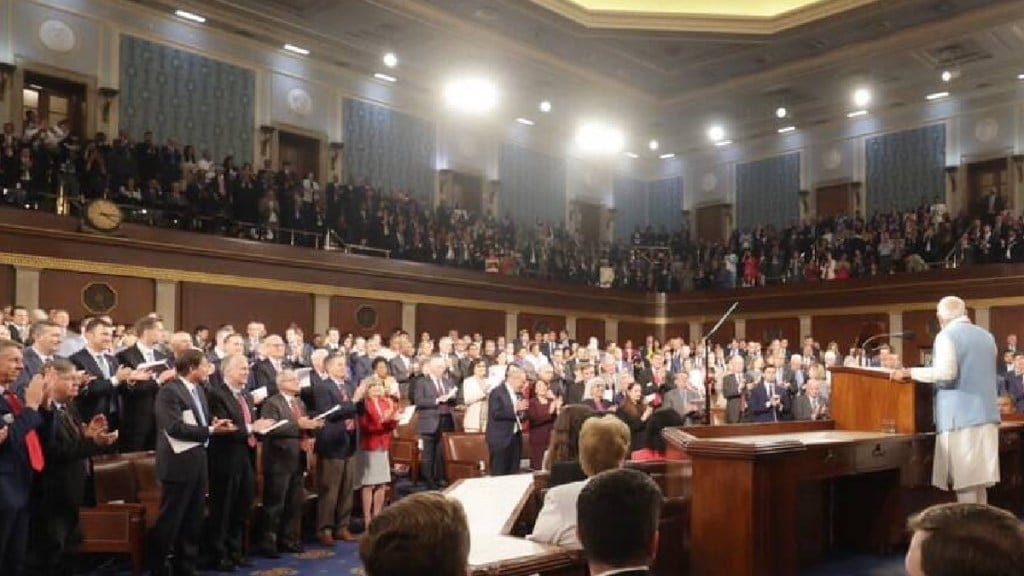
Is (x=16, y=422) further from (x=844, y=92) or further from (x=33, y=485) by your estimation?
(x=844, y=92)

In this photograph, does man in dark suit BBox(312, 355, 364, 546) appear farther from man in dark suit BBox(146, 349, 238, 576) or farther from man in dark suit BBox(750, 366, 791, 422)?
man in dark suit BBox(750, 366, 791, 422)

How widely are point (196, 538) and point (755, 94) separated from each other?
17929 mm

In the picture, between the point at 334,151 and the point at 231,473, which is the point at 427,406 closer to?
the point at 231,473

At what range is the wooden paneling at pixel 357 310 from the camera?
608 inches

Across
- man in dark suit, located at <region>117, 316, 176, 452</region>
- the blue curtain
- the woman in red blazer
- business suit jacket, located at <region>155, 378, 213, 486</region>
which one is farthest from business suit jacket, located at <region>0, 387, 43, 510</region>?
the blue curtain

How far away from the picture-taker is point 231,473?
600 centimetres

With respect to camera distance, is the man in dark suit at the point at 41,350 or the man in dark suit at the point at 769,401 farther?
the man in dark suit at the point at 769,401

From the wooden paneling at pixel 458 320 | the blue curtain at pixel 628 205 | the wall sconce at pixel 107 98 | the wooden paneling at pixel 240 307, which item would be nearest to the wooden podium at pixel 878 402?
the wooden paneling at pixel 240 307

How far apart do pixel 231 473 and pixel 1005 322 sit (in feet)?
48.5

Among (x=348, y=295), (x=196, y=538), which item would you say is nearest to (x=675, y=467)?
(x=196, y=538)

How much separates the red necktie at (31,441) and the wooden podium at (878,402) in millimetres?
5011

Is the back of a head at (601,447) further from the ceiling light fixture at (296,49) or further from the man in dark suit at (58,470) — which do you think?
the ceiling light fixture at (296,49)

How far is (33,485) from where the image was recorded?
197 inches

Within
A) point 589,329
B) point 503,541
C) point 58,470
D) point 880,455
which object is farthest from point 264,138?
point 503,541
